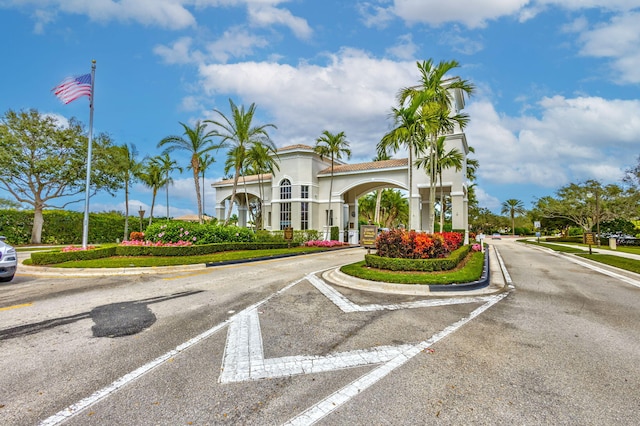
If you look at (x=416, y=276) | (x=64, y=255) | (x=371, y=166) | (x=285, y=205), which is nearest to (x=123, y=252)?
(x=64, y=255)

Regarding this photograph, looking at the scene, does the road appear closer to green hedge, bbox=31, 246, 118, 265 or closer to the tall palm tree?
green hedge, bbox=31, 246, 118, 265

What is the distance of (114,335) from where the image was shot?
4.78 m

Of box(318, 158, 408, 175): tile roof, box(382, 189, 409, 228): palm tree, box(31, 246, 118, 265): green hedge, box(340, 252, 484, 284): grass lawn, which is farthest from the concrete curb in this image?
box(382, 189, 409, 228): palm tree

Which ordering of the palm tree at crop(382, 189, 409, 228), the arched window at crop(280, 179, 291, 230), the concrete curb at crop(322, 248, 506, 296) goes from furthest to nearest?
the palm tree at crop(382, 189, 409, 228) → the arched window at crop(280, 179, 291, 230) → the concrete curb at crop(322, 248, 506, 296)

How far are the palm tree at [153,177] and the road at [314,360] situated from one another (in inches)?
1145

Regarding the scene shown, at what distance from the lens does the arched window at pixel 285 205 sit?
31.2 meters

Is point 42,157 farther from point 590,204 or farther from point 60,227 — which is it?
point 590,204

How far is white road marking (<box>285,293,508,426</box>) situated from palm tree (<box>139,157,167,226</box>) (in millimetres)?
34353

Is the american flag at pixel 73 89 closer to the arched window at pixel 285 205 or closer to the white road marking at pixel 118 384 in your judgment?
the white road marking at pixel 118 384

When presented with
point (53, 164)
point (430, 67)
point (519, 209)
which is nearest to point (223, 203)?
point (53, 164)

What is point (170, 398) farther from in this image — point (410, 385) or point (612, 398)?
point (612, 398)

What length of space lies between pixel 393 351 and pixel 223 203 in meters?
35.0

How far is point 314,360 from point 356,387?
30.7 inches

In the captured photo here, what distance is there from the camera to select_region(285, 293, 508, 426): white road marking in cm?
274
